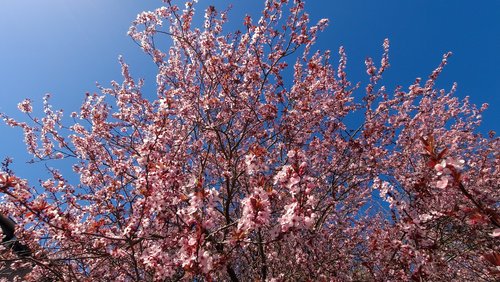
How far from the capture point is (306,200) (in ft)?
10.3

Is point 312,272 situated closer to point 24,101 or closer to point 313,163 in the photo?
point 313,163

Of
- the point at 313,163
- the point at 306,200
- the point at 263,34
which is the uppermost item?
the point at 263,34

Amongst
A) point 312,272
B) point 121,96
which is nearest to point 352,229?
point 312,272

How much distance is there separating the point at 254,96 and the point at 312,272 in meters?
3.58

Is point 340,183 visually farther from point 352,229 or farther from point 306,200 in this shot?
point 306,200

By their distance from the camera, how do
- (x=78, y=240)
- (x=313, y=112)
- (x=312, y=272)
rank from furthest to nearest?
(x=313, y=112)
(x=312, y=272)
(x=78, y=240)

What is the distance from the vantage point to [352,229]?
25.3 ft

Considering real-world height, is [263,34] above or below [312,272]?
above

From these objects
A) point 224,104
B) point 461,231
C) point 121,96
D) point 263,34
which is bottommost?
point 461,231

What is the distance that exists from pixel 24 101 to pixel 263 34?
557 centimetres

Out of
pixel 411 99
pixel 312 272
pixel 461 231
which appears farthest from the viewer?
pixel 411 99

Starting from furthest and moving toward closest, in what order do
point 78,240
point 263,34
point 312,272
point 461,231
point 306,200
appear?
point 263,34
point 312,272
point 461,231
point 78,240
point 306,200

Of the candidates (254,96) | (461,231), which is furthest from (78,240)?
(461,231)

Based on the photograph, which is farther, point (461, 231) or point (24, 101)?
point (24, 101)
